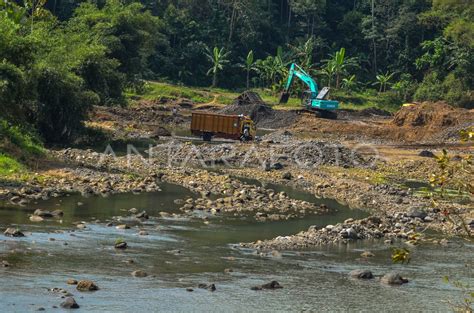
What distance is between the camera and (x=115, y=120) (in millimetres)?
65375

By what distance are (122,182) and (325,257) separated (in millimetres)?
12412

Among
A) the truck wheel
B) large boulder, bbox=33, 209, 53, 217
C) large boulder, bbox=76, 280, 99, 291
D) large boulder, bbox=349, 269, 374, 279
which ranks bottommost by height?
the truck wheel

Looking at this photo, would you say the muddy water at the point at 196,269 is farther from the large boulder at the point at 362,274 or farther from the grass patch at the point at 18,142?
the grass patch at the point at 18,142

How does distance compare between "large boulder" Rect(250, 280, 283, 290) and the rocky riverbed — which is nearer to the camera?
"large boulder" Rect(250, 280, 283, 290)

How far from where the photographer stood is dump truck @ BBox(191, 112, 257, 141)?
54531 mm

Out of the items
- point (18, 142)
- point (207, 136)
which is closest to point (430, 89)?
point (207, 136)

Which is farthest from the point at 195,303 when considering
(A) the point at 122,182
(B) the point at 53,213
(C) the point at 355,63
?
(C) the point at 355,63

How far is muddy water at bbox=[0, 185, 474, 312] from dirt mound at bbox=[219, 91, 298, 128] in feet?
140

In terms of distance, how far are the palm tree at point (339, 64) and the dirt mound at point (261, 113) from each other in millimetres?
15100

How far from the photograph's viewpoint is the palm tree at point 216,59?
293ft

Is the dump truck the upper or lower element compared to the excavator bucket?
lower

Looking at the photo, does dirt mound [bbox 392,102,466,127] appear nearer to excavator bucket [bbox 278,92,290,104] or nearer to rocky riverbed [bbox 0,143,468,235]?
excavator bucket [bbox 278,92,290,104]

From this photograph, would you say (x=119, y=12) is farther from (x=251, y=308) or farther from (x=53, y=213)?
(x=251, y=308)

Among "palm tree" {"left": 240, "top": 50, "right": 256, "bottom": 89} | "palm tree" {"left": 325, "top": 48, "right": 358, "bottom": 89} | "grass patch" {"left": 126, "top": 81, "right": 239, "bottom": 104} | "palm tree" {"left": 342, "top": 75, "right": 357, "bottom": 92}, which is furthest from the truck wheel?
"palm tree" {"left": 342, "top": 75, "right": 357, "bottom": 92}
